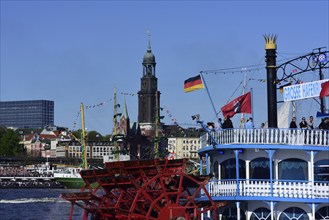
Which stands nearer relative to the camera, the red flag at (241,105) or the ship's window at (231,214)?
the ship's window at (231,214)

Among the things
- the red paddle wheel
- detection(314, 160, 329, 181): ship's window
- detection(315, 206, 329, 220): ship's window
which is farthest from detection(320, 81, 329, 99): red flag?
the red paddle wheel

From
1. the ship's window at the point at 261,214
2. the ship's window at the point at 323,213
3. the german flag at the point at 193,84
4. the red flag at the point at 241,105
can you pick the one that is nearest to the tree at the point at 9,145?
the german flag at the point at 193,84

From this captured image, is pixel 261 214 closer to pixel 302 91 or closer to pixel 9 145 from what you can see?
pixel 302 91

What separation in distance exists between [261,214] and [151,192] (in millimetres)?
4980

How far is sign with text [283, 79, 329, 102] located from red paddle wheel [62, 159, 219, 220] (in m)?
3.88

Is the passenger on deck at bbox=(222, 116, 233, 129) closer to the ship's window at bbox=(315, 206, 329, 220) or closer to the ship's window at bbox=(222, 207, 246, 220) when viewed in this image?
the ship's window at bbox=(222, 207, 246, 220)

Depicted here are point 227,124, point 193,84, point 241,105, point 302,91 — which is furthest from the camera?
point 193,84

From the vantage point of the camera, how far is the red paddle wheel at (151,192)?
2891 centimetres

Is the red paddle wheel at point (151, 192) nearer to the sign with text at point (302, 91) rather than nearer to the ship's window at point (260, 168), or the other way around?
the ship's window at point (260, 168)

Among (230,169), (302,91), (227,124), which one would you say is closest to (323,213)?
(230,169)

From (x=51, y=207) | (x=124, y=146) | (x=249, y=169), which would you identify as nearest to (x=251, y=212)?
(x=249, y=169)

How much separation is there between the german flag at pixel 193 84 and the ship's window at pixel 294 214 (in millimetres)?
A: 5501

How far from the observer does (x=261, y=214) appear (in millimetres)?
26438

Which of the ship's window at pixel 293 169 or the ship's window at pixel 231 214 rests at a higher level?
the ship's window at pixel 293 169
